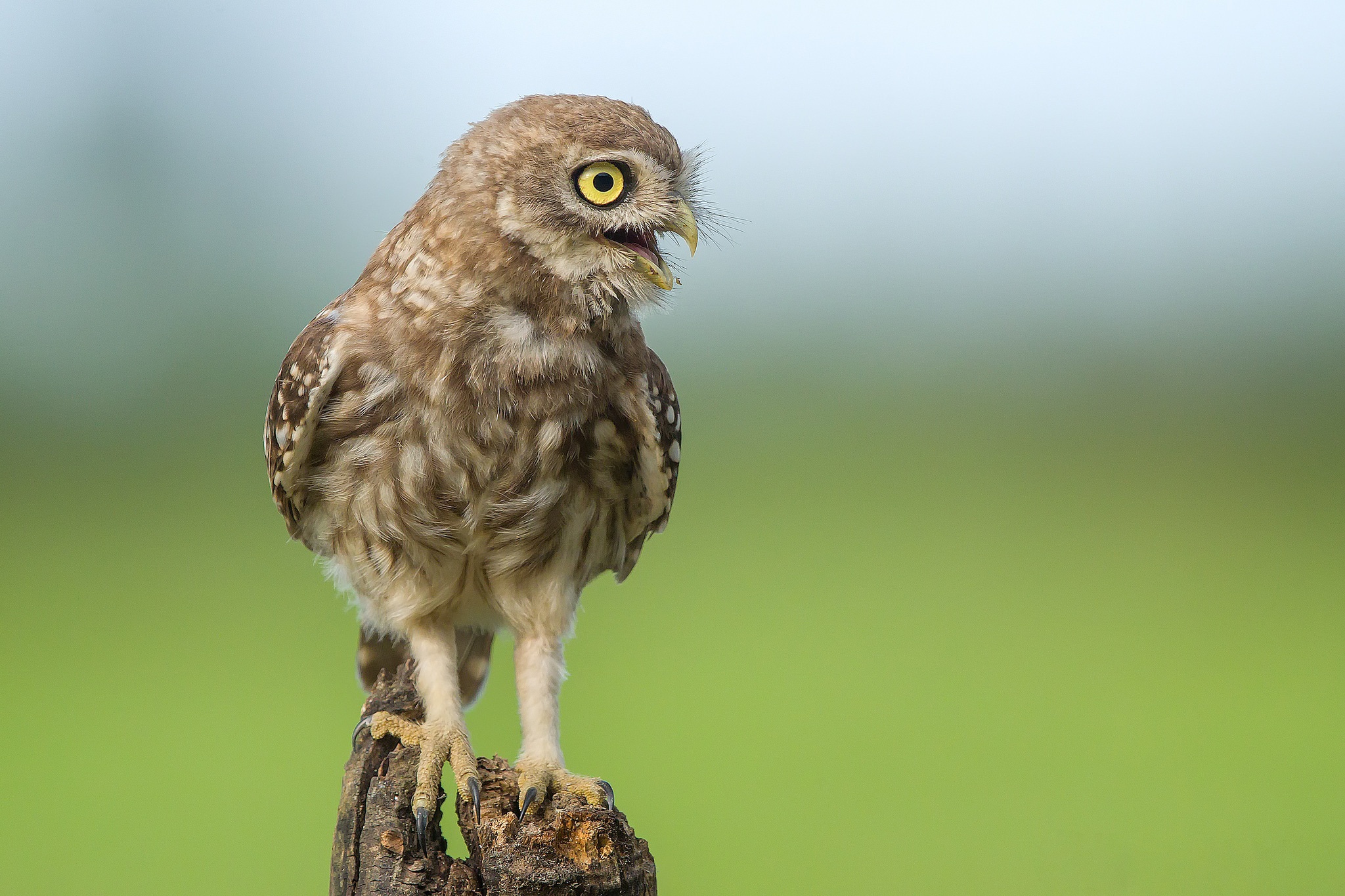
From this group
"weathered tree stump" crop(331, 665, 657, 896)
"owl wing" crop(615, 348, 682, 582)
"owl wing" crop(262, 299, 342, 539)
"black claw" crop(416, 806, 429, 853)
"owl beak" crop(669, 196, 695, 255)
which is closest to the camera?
"weathered tree stump" crop(331, 665, 657, 896)

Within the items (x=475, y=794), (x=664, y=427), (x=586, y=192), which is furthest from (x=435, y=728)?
(x=586, y=192)

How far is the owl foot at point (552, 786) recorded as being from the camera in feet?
10.3

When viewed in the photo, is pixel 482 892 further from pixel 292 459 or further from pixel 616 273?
pixel 616 273

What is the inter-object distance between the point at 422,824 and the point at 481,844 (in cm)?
31

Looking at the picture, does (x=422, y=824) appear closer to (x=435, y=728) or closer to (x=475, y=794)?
(x=475, y=794)

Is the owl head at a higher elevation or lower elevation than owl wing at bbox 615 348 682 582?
higher

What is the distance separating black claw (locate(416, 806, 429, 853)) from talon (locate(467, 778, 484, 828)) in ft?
0.43

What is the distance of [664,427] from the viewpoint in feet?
11.4

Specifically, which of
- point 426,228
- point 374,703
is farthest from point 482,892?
point 426,228

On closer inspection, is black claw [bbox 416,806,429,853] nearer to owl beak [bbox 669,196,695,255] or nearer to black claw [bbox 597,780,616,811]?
black claw [bbox 597,780,616,811]

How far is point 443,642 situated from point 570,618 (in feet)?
1.45

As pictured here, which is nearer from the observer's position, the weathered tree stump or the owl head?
the weathered tree stump

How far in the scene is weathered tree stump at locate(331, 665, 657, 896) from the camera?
2.54 metres

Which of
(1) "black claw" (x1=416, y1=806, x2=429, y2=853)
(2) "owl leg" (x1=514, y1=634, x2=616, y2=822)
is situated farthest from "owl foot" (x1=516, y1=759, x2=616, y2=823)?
(1) "black claw" (x1=416, y1=806, x2=429, y2=853)
